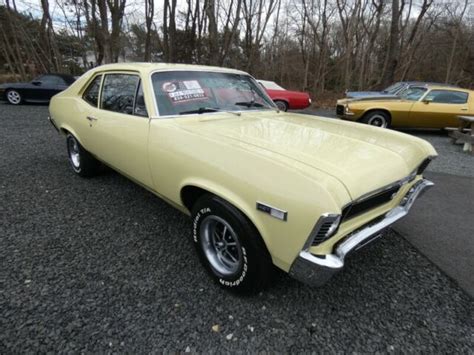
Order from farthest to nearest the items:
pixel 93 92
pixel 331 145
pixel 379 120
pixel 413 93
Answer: pixel 413 93 → pixel 379 120 → pixel 93 92 → pixel 331 145

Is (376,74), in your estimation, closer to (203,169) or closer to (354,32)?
(354,32)

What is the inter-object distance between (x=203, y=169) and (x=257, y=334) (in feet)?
3.72

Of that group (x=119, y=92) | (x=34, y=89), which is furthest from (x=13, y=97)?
(x=119, y=92)

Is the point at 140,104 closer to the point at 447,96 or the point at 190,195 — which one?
the point at 190,195

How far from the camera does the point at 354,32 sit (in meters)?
20.7

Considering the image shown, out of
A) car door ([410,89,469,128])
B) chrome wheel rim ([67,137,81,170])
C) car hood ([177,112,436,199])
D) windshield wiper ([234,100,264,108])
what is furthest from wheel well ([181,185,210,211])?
car door ([410,89,469,128])

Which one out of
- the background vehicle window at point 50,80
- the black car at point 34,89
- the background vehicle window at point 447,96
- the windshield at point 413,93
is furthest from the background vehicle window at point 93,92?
the background vehicle window at point 50,80

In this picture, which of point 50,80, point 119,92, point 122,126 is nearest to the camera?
point 122,126

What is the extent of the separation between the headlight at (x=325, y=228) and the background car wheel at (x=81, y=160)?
135 inches

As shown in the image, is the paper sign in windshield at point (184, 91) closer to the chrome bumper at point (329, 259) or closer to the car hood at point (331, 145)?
the car hood at point (331, 145)

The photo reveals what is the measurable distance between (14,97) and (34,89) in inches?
32.3

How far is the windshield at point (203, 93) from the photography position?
102 inches

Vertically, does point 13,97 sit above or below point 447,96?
below

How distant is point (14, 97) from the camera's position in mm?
11031
